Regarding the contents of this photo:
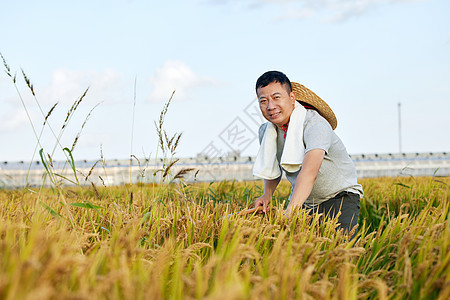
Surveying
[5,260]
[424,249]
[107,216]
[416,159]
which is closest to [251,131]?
[107,216]

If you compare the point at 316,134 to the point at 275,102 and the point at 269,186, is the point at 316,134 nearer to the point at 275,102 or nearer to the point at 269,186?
the point at 275,102

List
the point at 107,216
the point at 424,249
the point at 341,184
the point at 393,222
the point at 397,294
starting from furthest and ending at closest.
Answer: the point at 341,184 < the point at 107,216 < the point at 393,222 < the point at 424,249 < the point at 397,294

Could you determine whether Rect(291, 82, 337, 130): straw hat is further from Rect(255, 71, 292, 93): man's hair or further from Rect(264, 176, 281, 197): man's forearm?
Rect(264, 176, 281, 197): man's forearm

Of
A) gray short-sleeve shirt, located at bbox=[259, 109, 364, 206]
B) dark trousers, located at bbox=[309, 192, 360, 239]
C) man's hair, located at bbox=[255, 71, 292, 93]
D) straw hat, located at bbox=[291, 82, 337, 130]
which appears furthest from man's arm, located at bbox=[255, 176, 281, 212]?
man's hair, located at bbox=[255, 71, 292, 93]

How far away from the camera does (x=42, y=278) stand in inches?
41.0

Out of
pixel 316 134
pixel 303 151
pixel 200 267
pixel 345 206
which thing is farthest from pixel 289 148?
pixel 200 267

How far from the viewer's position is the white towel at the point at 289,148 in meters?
3.19

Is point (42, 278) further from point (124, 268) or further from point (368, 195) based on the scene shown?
point (368, 195)

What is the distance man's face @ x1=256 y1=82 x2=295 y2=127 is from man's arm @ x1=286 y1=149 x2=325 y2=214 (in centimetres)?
43

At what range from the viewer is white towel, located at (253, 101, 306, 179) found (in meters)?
3.19

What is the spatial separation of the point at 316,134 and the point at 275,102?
40 cm

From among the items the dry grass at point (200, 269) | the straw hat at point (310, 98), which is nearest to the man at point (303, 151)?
the straw hat at point (310, 98)

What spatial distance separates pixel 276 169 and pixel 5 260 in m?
2.60

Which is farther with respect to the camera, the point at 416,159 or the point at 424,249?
the point at 416,159
